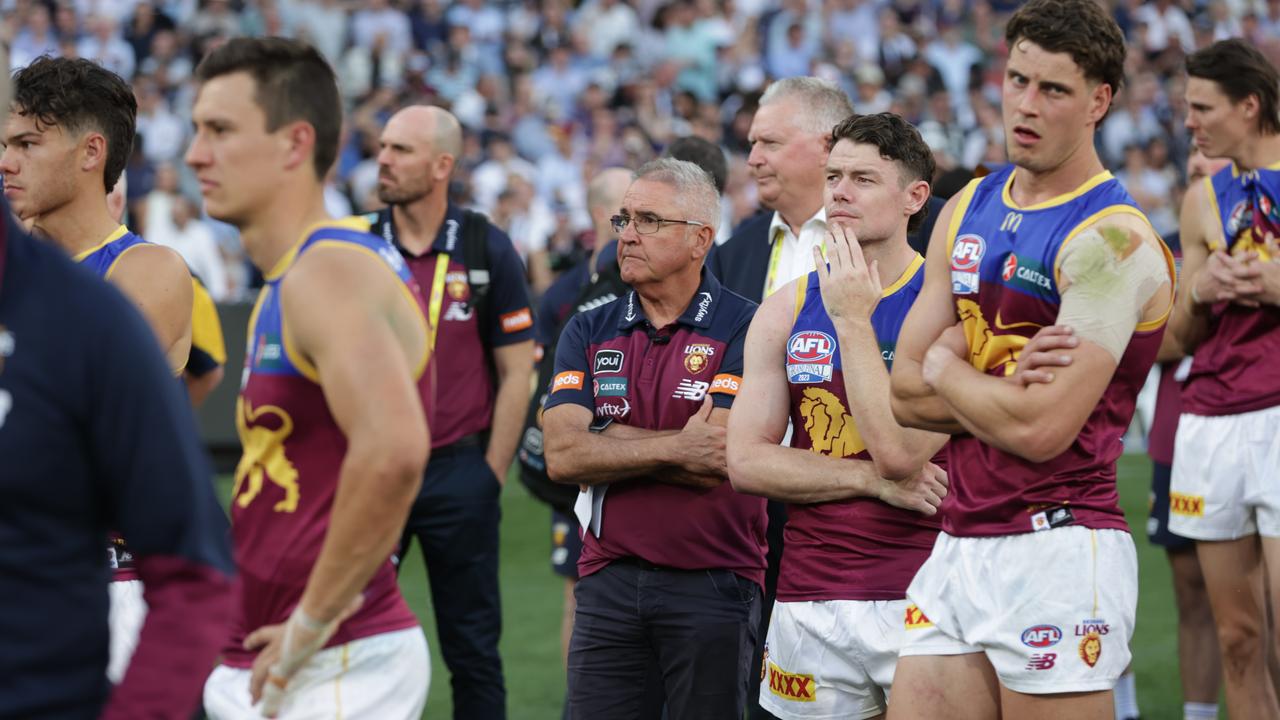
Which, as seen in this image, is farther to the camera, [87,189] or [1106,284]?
[87,189]

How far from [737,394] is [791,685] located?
97cm

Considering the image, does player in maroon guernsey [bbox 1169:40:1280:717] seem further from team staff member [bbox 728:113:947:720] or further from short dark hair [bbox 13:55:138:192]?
short dark hair [bbox 13:55:138:192]

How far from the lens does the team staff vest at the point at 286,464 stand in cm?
329

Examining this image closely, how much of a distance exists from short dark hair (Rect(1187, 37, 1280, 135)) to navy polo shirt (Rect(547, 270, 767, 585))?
226cm

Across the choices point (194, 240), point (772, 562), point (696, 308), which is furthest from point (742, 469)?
point (194, 240)

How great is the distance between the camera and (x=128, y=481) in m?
2.53

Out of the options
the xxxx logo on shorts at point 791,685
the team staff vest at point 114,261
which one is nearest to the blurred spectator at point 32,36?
the team staff vest at point 114,261

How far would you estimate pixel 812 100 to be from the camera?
6371 mm

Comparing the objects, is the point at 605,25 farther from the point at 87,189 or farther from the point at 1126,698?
the point at 87,189

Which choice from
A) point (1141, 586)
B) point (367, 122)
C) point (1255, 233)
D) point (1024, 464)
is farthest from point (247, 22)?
point (1024, 464)

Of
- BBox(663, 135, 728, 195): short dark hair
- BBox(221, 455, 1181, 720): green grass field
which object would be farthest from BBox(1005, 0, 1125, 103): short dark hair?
BBox(221, 455, 1181, 720): green grass field

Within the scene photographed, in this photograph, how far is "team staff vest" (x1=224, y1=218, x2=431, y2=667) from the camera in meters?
3.29

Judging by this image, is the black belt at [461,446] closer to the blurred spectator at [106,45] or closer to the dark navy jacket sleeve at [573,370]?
the dark navy jacket sleeve at [573,370]

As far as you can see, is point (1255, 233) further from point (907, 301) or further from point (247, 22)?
point (247, 22)
